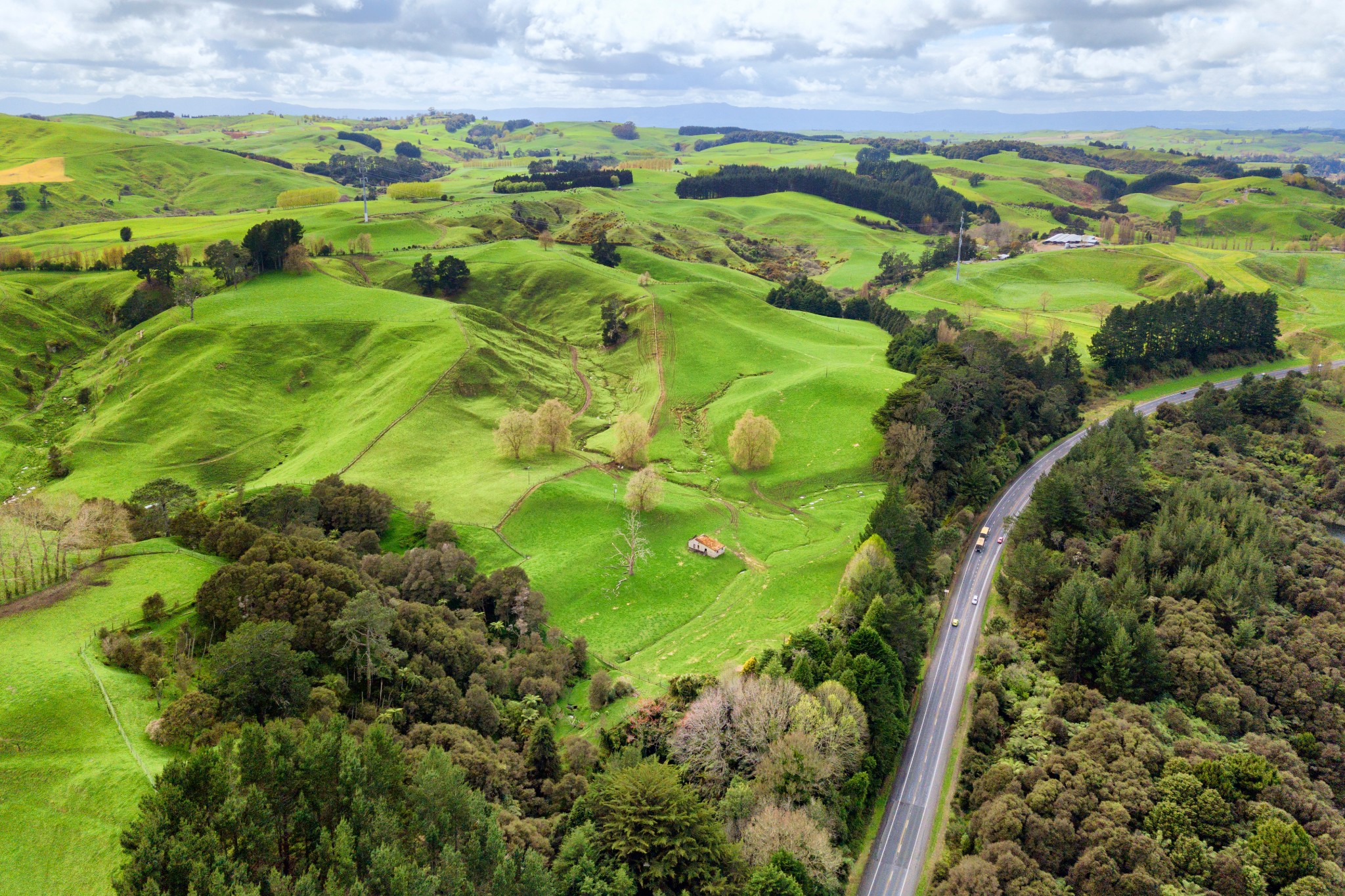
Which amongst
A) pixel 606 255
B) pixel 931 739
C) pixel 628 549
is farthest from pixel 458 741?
pixel 606 255

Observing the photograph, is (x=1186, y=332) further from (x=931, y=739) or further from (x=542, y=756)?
(x=542, y=756)

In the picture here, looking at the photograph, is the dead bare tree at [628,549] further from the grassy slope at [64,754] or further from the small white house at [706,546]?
the grassy slope at [64,754]

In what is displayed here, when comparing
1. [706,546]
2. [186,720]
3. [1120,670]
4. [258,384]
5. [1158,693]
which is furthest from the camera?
[258,384]

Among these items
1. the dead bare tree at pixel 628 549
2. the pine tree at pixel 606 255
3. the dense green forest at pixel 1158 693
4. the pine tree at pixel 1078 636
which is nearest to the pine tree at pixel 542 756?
the dead bare tree at pixel 628 549

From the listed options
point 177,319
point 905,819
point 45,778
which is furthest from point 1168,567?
point 177,319

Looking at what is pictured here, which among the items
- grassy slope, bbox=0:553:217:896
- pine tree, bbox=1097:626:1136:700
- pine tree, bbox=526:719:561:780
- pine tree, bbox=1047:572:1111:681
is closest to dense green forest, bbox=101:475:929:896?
pine tree, bbox=526:719:561:780

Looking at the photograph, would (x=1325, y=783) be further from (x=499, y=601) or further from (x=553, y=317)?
(x=553, y=317)
